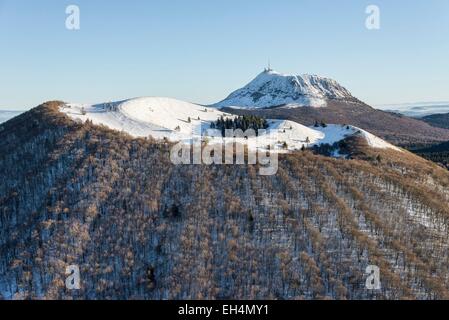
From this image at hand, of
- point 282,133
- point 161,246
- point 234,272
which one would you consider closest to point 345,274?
point 234,272

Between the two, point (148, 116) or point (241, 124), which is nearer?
point (148, 116)

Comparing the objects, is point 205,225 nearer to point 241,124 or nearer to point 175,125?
point 175,125

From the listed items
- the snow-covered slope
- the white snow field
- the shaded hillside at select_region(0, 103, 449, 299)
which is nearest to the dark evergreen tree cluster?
the white snow field

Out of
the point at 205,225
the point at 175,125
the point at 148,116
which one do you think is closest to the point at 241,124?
the point at 175,125

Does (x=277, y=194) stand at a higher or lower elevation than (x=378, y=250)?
higher

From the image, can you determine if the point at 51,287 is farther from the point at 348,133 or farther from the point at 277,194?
the point at 348,133
